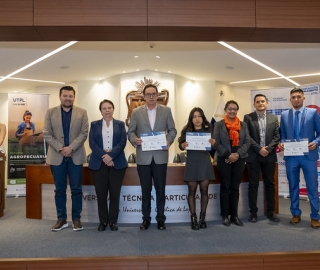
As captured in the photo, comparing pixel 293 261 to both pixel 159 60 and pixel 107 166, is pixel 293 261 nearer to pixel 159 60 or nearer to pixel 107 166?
pixel 107 166

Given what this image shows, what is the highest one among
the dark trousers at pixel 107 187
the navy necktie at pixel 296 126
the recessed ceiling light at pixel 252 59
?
the recessed ceiling light at pixel 252 59

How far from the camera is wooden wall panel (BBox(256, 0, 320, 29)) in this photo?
3045 mm

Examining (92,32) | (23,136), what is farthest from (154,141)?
(23,136)

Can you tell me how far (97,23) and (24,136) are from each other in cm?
501

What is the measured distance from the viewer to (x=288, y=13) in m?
3.05

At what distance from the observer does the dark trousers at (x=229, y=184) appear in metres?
4.12

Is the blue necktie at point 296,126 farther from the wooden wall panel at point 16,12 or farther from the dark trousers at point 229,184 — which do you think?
the wooden wall panel at point 16,12

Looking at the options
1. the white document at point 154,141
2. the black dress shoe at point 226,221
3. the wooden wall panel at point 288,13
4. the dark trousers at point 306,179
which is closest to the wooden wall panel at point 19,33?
the white document at point 154,141

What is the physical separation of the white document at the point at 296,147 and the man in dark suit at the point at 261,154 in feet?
0.69

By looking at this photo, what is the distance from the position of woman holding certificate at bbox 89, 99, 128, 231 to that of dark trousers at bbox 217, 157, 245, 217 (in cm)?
113

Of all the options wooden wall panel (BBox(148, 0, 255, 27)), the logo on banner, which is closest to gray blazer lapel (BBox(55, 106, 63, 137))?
wooden wall panel (BBox(148, 0, 255, 27))

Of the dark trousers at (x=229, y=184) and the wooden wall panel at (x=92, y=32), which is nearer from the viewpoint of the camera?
the wooden wall panel at (x=92, y=32)

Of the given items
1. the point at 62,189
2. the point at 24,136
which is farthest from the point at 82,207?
the point at 24,136

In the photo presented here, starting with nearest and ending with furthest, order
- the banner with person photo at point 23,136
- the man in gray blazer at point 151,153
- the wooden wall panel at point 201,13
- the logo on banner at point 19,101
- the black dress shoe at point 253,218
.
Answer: the wooden wall panel at point 201,13 → the man in gray blazer at point 151,153 → the black dress shoe at point 253,218 → the banner with person photo at point 23,136 → the logo on banner at point 19,101
